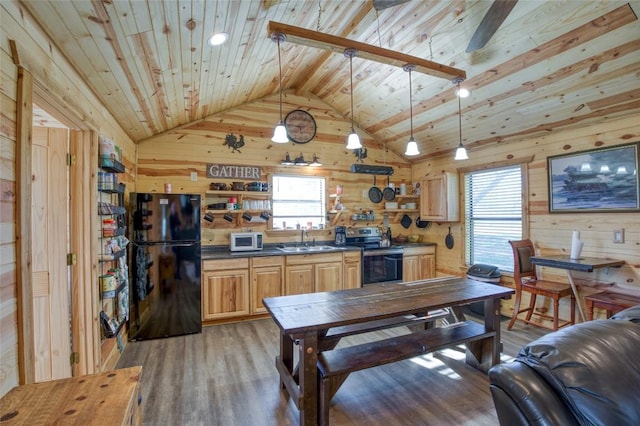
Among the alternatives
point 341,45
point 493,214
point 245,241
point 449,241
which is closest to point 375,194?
point 449,241

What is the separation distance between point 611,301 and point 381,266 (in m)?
2.59

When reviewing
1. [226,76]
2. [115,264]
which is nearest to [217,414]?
[115,264]

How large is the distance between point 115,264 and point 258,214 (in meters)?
1.99

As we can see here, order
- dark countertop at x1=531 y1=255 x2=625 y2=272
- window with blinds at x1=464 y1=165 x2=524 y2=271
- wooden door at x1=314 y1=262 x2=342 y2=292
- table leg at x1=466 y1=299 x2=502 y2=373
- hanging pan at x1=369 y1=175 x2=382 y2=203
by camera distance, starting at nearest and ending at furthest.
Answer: table leg at x1=466 y1=299 x2=502 y2=373 < dark countertop at x1=531 y1=255 x2=625 y2=272 < window with blinds at x1=464 y1=165 x2=524 y2=271 < wooden door at x1=314 y1=262 x2=342 y2=292 < hanging pan at x1=369 y1=175 x2=382 y2=203

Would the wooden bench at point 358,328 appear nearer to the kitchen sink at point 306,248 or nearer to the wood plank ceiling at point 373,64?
the kitchen sink at point 306,248

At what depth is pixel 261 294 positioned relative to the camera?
4.06 metres

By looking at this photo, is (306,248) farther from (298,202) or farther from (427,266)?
(427,266)

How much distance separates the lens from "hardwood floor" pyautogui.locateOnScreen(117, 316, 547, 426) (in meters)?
2.16

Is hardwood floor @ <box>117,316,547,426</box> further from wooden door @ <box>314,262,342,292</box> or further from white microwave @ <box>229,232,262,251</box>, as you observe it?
white microwave @ <box>229,232,262,251</box>

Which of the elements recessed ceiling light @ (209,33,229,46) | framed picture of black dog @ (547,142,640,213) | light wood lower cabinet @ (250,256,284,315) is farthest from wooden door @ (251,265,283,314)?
framed picture of black dog @ (547,142,640,213)

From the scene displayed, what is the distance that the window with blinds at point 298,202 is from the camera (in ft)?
15.8

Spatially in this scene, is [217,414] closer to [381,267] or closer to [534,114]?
[381,267]

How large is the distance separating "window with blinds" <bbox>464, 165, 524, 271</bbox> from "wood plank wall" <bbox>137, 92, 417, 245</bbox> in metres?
1.22

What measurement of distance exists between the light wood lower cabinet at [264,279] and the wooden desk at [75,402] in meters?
2.69
